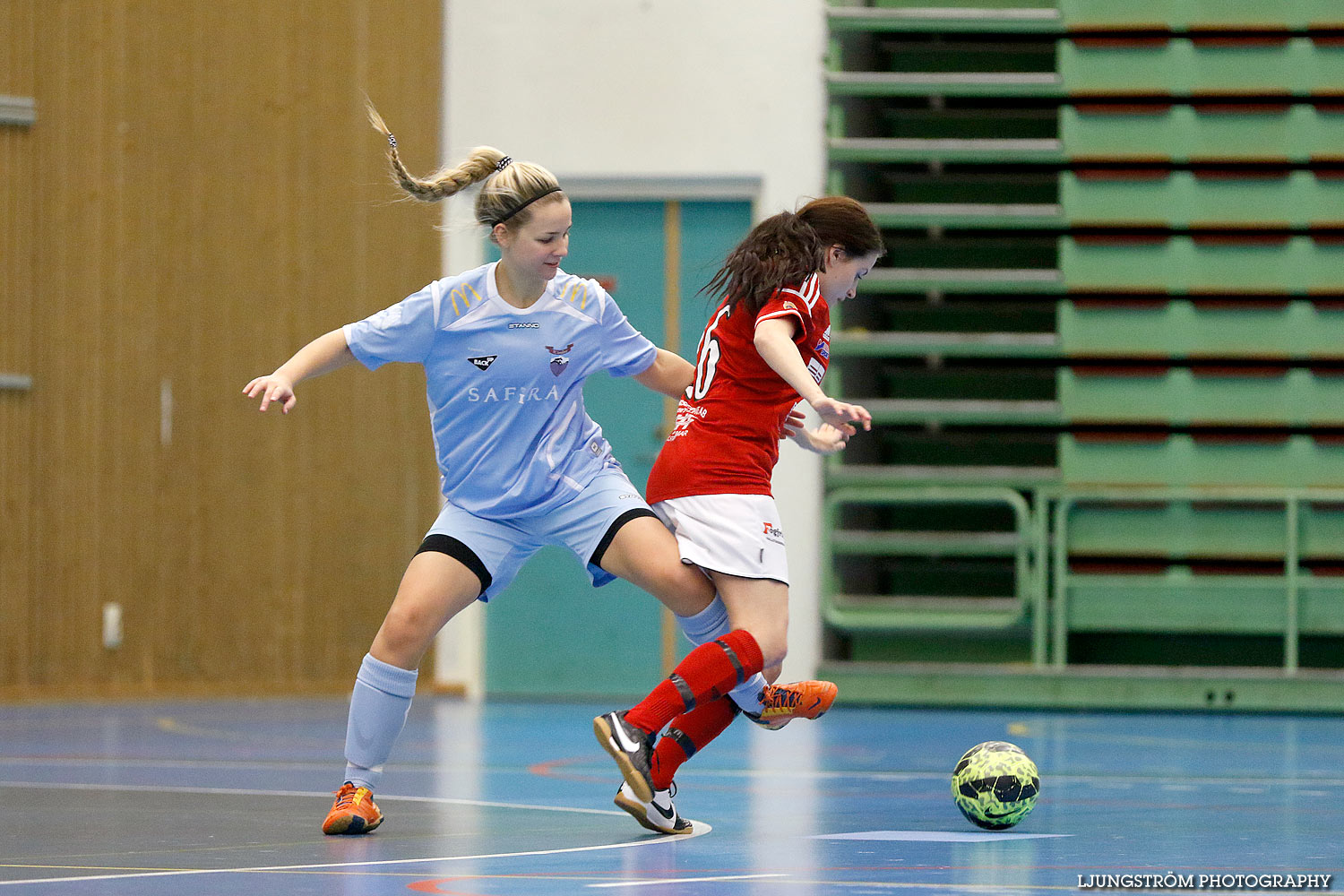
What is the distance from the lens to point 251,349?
10.3 m

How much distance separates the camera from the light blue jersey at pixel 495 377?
15.2 feet

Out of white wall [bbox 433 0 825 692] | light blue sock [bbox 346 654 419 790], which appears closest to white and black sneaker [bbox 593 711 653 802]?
light blue sock [bbox 346 654 419 790]

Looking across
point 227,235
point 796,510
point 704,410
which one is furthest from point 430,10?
point 704,410

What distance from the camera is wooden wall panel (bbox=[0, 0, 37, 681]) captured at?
973cm

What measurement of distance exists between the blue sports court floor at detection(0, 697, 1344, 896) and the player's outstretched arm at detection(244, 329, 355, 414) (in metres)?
1.07

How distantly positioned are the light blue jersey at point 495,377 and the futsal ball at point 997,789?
4.16 feet

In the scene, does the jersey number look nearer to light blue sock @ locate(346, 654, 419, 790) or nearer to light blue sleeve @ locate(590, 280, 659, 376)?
light blue sleeve @ locate(590, 280, 659, 376)

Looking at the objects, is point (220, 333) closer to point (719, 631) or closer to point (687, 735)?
point (719, 631)

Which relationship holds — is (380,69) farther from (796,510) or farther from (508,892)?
(508,892)

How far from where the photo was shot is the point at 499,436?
183 inches

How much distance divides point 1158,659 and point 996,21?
12.6ft

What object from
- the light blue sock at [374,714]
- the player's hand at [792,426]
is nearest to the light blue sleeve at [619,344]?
the player's hand at [792,426]

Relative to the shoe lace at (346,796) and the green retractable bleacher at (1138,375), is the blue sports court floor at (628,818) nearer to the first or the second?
the shoe lace at (346,796)

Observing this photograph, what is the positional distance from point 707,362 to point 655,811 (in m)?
1.18
